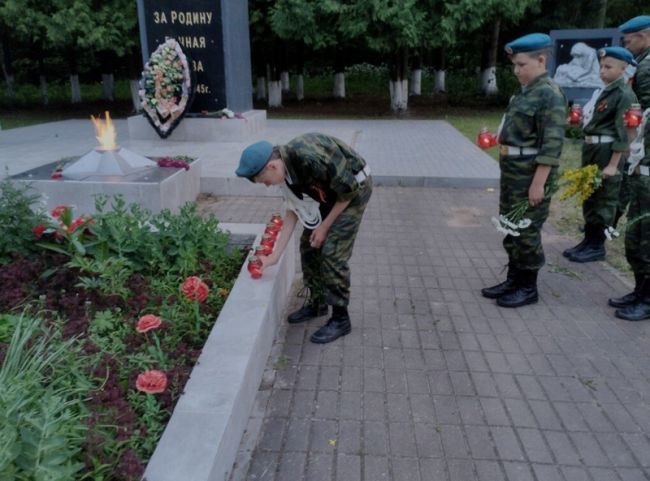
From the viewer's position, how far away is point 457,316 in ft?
12.7

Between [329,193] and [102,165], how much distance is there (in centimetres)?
327

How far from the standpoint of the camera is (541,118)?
11.8 feet

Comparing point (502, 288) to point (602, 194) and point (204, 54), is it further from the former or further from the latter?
point (204, 54)

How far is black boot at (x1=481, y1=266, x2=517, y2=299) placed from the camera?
4141 mm

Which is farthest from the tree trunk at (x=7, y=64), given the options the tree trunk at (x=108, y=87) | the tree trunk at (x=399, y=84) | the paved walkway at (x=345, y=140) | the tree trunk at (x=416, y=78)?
the tree trunk at (x=416, y=78)

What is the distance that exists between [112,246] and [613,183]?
393cm

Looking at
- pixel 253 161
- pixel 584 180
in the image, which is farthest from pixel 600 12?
pixel 253 161

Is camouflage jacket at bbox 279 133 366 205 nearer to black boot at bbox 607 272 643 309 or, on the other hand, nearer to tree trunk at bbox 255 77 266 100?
black boot at bbox 607 272 643 309

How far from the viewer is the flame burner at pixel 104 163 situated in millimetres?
5547

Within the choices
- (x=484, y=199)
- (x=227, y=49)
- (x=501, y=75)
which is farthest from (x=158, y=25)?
(x=501, y=75)

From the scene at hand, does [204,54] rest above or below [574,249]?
above

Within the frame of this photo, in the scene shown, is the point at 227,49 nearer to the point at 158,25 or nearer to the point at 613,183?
the point at 158,25

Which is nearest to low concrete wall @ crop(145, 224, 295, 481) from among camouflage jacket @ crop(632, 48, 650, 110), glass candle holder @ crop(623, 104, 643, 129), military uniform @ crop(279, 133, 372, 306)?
military uniform @ crop(279, 133, 372, 306)

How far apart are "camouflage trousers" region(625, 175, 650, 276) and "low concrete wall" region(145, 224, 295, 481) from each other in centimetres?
240
